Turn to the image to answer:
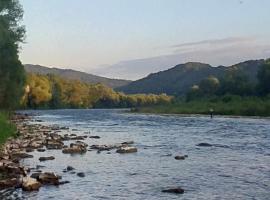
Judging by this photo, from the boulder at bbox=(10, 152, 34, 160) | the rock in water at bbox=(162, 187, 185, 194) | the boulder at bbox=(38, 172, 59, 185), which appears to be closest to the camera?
the rock in water at bbox=(162, 187, 185, 194)

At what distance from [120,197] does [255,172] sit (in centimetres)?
1128

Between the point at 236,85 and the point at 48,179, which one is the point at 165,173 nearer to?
the point at 48,179

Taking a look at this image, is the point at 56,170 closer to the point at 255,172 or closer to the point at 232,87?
the point at 255,172

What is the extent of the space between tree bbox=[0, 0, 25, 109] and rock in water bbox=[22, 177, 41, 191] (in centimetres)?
3247

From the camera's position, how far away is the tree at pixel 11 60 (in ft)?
198

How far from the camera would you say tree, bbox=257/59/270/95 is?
492 ft

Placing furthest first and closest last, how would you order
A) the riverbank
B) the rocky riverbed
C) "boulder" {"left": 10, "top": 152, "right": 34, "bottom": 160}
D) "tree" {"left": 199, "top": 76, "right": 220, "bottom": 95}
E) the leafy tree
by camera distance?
"tree" {"left": 199, "top": 76, "right": 220, "bottom": 95}, the leafy tree, the riverbank, "boulder" {"left": 10, "top": 152, "right": 34, "bottom": 160}, the rocky riverbed

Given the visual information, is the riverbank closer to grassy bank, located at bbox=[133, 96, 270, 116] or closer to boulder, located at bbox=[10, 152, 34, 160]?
grassy bank, located at bbox=[133, 96, 270, 116]

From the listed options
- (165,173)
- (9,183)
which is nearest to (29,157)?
(165,173)

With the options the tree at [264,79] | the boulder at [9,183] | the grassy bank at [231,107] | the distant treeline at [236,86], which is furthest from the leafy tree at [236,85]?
the boulder at [9,183]

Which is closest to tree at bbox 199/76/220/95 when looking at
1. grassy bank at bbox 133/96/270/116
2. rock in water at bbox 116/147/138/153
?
grassy bank at bbox 133/96/270/116

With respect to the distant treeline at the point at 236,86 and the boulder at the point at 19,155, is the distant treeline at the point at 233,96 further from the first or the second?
the boulder at the point at 19,155

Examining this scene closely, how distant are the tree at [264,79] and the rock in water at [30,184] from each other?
131559mm

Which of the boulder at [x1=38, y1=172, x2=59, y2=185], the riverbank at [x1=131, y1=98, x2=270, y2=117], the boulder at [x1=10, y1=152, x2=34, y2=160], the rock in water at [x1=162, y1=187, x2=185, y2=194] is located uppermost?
the riverbank at [x1=131, y1=98, x2=270, y2=117]
